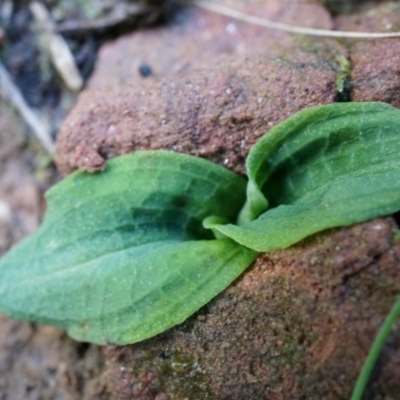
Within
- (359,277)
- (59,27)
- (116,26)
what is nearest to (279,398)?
(359,277)

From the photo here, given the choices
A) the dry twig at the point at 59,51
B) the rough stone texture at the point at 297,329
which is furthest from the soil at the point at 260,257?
the dry twig at the point at 59,51

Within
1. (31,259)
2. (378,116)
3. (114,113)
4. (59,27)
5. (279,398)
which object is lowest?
(279,398)

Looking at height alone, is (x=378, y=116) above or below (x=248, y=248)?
above

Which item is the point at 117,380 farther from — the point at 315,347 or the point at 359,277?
the point at 359,277

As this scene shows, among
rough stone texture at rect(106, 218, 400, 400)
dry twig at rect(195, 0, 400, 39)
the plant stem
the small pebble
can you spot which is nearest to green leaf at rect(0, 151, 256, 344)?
rough stone texture at rect(106, 218, 400, 400)

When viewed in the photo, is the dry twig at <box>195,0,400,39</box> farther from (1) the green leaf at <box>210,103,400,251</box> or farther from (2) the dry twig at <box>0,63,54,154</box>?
(2) the dry twig at <box>0,63,54,154</box>

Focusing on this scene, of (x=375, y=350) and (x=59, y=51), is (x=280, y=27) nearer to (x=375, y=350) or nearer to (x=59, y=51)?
(x=59, y=51)
